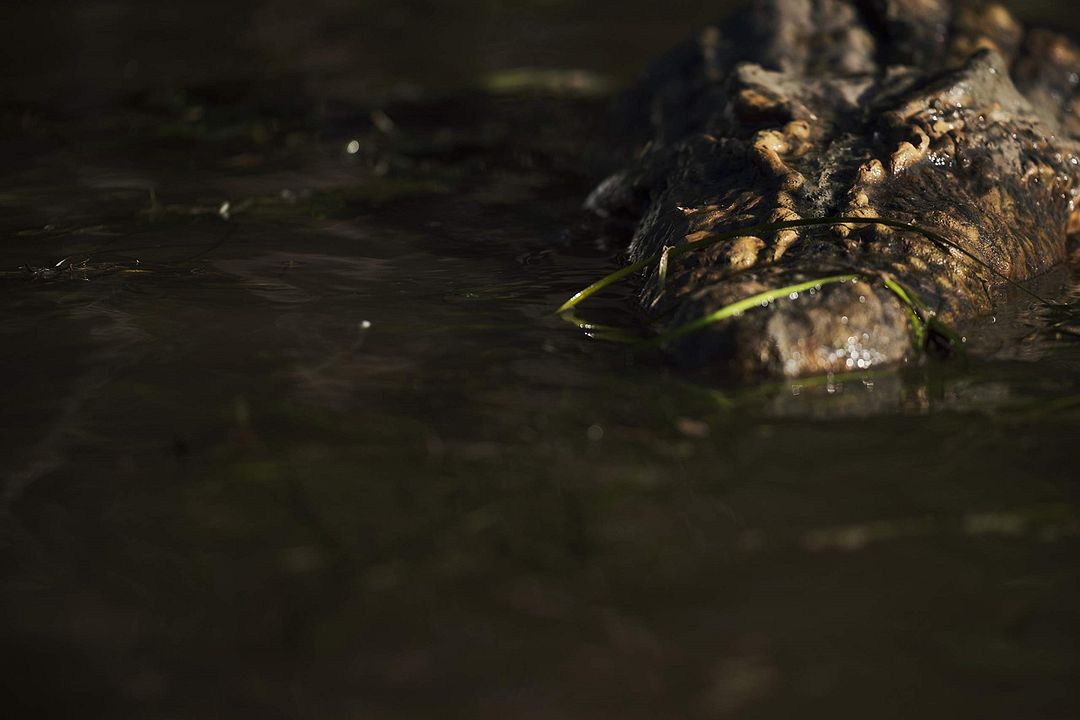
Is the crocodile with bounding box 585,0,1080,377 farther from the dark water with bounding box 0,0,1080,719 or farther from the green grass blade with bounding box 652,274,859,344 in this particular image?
the dark water with bounding box 0,0,1080,719

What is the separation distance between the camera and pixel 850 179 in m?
3.31

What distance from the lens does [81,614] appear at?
78.5 inches

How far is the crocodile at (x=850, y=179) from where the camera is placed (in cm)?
283

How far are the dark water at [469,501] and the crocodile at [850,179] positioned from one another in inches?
6.2

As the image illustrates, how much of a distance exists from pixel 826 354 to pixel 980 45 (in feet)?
7.81

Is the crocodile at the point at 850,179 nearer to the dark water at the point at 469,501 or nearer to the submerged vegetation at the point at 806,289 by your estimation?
the submerged vegetation at the point at 806,289

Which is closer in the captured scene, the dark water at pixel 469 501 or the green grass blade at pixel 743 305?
the dark water at pixel 469 501

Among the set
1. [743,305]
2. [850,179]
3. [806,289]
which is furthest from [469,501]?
[850,179]

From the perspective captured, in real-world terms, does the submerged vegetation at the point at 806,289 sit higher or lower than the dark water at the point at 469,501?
higher

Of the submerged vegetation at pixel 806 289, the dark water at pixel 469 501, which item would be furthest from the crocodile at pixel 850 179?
the dark water at pixel 469 501

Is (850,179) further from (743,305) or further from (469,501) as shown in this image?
(469,501)

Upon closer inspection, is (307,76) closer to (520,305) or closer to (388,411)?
(520,305)

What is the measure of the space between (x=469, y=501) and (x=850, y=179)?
5.46 ft

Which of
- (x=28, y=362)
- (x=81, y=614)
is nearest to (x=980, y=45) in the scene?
(x=28, y=362)
